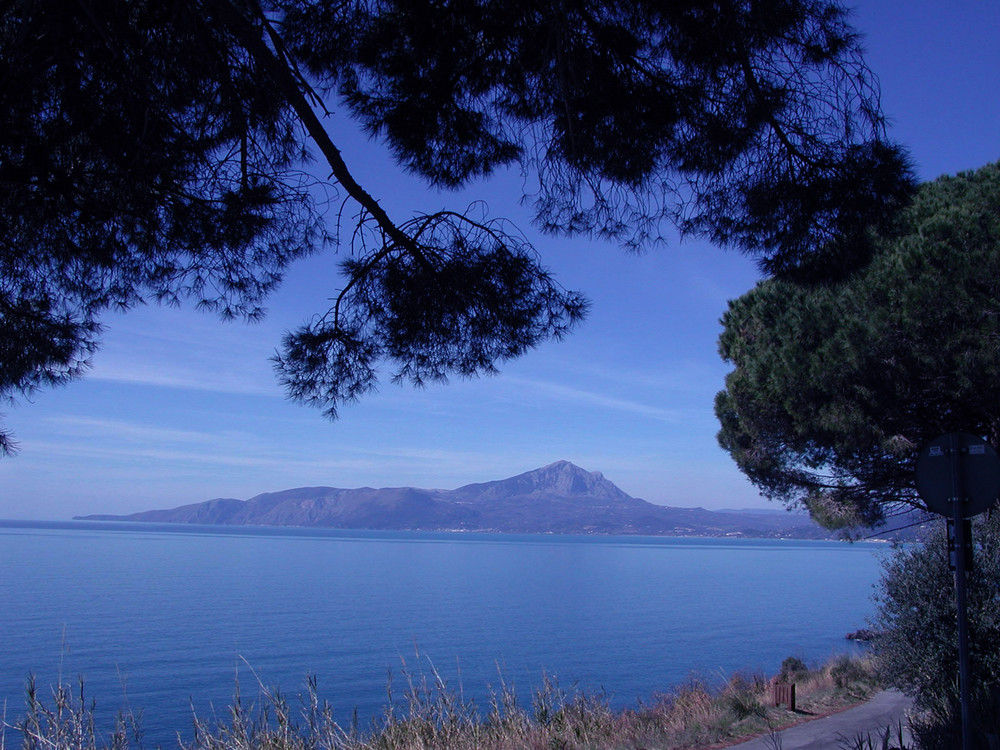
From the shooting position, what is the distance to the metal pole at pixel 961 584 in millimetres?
4137

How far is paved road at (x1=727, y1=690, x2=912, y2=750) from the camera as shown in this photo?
6605mm

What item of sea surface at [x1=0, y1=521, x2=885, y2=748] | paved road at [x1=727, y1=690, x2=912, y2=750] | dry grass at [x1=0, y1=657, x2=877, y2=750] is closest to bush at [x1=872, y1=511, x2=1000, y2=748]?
paved road at [x1=727, y1=690, x2=912, y2=750]

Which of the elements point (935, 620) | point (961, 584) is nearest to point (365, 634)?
point (935, 620)

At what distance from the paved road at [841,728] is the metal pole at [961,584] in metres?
1.78

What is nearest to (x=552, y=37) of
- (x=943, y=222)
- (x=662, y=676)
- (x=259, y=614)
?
(x=943, y=222)

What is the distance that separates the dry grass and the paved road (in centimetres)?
34

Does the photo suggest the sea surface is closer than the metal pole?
No

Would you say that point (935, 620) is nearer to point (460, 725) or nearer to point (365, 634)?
point (460, 725)

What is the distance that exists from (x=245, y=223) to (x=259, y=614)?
130 feet

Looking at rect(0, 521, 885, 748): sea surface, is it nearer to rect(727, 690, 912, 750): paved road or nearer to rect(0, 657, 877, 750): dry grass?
rect(0, 657, 877, 750): dry grass

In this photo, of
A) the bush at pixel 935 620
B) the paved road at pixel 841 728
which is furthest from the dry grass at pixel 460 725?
the bush at pixel 935 620

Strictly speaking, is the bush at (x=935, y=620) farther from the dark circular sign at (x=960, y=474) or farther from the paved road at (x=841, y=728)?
the dark circular sign at (x=960, y=474)

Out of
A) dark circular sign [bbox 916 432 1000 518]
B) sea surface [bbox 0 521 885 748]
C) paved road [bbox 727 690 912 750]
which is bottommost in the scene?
sea surface [bbox 0 521 885 748]

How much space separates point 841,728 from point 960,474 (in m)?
4.31
